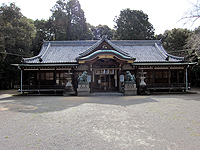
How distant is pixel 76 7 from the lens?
32594 mm

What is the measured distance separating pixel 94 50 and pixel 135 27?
21.3 metres

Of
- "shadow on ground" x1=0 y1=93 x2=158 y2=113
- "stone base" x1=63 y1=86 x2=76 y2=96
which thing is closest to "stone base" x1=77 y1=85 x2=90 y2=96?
"stone base" x1=63 y1=86 x2=76 y2=96

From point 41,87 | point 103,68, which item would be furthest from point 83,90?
point 41,87

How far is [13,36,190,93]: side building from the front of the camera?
14156mm

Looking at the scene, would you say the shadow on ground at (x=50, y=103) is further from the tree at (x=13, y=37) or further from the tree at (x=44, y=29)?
the tree at (x=44, y=29)

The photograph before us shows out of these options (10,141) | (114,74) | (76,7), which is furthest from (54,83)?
(76,7)

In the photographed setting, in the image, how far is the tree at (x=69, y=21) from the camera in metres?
29.6

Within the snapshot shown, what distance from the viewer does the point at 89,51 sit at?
14078 millimetres

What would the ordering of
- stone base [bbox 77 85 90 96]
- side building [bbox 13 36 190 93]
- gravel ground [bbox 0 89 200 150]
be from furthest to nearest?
1. side building [bbox 13 36 190 93]
2. stone base [bbox 77 85 90 96]
3. gravel ground [bbox 0 89 200 150]

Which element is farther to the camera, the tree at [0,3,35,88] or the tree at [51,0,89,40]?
the tree at [51,0,89,40]

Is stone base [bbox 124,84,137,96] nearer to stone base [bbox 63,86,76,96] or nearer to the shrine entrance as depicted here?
the shrine entrance

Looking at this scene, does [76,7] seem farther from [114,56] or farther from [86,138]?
[86,138]

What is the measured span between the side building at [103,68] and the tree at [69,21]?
13.6 m

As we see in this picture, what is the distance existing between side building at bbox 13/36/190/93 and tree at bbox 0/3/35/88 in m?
7.42
